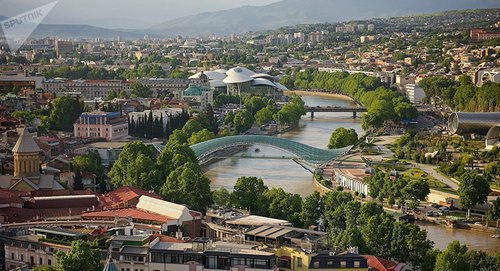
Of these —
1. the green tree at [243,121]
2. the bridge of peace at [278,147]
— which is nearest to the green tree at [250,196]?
the bridge of peace at [278,147]

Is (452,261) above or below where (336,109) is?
above

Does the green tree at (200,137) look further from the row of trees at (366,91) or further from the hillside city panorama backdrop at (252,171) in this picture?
the row of trees at (366,91)

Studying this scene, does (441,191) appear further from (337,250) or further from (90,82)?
(90,82)

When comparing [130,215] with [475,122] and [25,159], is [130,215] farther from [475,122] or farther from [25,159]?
[475,122]

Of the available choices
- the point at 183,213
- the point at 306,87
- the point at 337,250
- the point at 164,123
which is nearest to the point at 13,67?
the point at 306,87

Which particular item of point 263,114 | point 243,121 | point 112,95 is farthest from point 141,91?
point 243,121

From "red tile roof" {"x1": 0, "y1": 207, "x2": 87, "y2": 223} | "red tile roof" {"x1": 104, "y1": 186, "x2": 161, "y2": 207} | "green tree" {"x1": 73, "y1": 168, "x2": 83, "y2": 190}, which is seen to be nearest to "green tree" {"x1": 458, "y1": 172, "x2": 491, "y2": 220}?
"red tile roof" {"x1": 104, "y1": 186, "x2": 161, "y2": 207}
